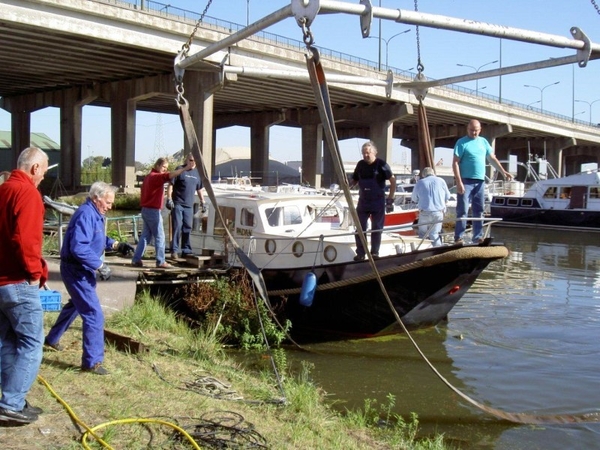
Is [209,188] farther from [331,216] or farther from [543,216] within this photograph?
[543,216]

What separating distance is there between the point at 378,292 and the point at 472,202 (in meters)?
1.98

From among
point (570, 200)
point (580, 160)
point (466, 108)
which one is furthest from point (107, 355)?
point (580, 160)

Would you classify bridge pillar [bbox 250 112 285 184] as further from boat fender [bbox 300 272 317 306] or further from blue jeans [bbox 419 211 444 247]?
boat fender [bbox 300 272 317 306]

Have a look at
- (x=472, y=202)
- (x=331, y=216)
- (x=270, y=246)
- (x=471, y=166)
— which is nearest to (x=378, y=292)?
(x=472, y=202)

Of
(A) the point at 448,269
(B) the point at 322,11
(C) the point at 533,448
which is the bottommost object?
(C) the point at 533,448

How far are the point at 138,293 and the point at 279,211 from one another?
284 centimetres

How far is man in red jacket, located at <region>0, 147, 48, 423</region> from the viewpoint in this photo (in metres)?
5.00

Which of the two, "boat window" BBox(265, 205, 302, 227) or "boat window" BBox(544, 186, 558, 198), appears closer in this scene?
"boat window" BBox(265, 205, 302, 227)

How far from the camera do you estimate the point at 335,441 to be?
5.91m

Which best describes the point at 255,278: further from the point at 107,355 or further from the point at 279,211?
the point at 279,211

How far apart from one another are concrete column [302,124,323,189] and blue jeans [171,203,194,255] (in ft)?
151

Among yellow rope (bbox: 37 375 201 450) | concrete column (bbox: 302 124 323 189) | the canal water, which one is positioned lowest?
the canal water

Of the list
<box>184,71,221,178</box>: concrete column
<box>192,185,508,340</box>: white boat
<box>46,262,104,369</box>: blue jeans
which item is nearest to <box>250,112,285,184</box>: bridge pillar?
<box>184,71,221,178</box>: concrete column

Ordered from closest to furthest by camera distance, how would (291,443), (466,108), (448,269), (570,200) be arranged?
(291,443)
(448,269)
(570,200)
(466,108)
